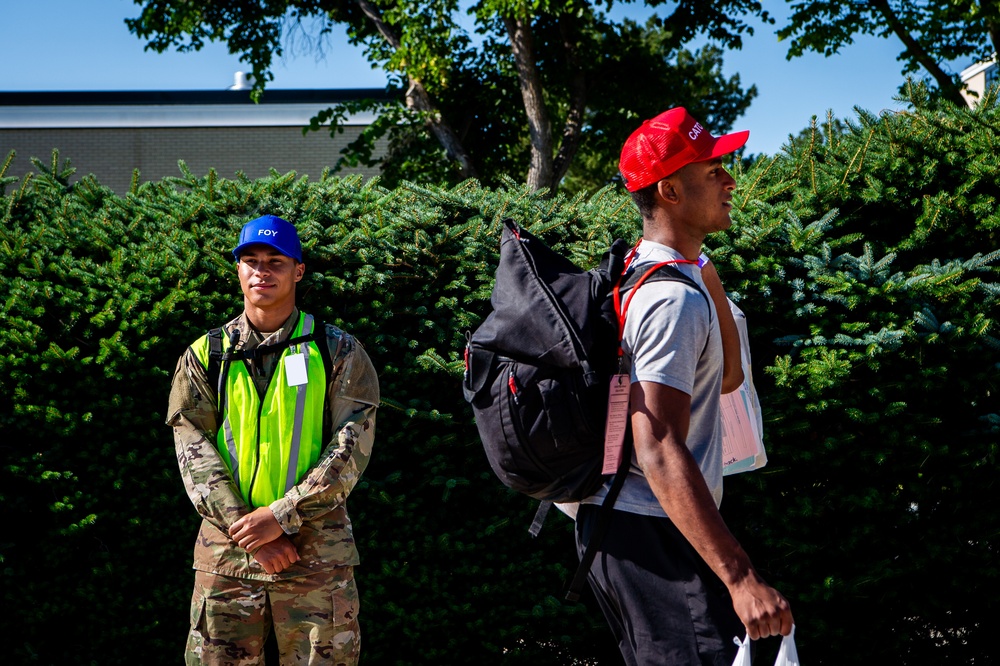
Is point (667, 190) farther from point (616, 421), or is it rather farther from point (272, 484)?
point (272, 484)

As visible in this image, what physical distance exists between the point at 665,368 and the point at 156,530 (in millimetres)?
3072

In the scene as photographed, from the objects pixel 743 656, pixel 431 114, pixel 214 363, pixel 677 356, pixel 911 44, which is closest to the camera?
pixel 743 656

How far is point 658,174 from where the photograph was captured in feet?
8.57

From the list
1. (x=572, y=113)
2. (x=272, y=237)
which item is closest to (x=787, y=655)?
(x=272, y=237)

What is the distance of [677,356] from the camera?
91.1 inches

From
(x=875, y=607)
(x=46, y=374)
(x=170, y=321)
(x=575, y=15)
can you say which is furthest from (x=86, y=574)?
(x=575, y=15)

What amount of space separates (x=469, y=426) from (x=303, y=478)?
4.30 ft

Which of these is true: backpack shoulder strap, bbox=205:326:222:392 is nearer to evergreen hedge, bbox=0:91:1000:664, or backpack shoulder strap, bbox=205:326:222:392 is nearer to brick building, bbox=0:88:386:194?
evergreen hedge, bbox=0:91:1000:664

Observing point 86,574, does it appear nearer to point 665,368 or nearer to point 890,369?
point 665,368

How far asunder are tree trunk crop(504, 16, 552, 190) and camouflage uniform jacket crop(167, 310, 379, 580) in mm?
10975

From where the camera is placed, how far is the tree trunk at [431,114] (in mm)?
15047

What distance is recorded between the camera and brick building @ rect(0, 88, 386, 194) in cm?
2259

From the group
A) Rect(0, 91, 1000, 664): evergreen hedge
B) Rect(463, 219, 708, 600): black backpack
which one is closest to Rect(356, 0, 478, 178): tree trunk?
Rect(0, 91, 1000, 664): evergreen hedge

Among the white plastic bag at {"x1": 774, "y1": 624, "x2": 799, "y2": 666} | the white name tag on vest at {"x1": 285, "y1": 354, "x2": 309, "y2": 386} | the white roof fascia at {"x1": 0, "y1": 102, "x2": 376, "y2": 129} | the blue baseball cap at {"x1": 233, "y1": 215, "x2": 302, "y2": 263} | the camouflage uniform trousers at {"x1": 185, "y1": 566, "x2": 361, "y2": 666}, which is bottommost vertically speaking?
the camouflage uniform trousers at {"x1": 185, "y1": 566, "x2": 361, "y2": 666}
